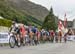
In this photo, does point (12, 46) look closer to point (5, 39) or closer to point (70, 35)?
point (5, 39)

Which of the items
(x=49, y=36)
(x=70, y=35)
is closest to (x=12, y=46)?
(x=49, y=36)

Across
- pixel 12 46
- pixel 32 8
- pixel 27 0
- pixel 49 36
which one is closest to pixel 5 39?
pixel 12 46

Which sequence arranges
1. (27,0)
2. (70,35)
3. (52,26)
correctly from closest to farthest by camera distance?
(70,35)
(52,26)
(27,0)

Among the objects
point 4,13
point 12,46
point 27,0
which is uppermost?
point 27,0

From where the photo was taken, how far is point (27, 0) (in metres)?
138

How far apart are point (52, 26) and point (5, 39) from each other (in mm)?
48851

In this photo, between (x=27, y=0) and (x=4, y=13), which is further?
(x=27, y=0)

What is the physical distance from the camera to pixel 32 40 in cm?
3075

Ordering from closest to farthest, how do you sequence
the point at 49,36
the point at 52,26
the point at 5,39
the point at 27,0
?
1. the point at 5,39
2. the point at 49,36
3. the point at 52,26
4. the point at 27,0

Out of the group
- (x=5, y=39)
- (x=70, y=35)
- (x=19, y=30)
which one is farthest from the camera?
(x=70, y=35)

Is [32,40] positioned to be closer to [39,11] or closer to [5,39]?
[5,39]

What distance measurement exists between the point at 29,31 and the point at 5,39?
10.7 ft

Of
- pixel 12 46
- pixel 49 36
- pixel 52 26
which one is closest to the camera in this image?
pixel 12 46

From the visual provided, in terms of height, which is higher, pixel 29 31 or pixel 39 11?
pixel 39 11
